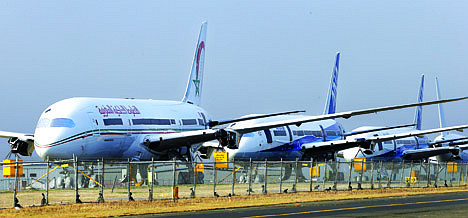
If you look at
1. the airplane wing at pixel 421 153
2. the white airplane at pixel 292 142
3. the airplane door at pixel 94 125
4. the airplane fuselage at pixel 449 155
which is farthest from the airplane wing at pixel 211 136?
the airplane fuselage at pixel 449 155

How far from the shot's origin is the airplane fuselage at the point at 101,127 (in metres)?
37.2

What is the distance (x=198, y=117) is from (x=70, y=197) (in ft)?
64.1

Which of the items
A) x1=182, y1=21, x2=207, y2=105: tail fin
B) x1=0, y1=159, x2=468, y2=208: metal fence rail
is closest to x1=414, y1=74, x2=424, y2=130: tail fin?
x1=0, y1=159, x2=468, y2=208: metal fence rail

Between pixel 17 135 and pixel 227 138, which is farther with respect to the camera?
pixel 17 135

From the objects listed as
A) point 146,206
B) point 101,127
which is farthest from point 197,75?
point 146,206

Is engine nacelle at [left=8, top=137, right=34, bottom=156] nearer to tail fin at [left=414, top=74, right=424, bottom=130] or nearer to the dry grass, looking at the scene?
the dry grass

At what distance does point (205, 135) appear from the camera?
138ft

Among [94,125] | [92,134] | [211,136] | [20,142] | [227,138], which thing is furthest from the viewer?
[20,142]

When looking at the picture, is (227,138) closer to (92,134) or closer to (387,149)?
(92,134)

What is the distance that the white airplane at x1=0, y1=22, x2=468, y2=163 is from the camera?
37.4 metres

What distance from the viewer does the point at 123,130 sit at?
1602 inches

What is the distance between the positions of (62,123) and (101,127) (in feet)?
7.87

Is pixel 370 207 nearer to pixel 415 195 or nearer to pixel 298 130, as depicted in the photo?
pixel 415 195

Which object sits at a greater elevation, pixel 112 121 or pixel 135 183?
pixel 112 121
